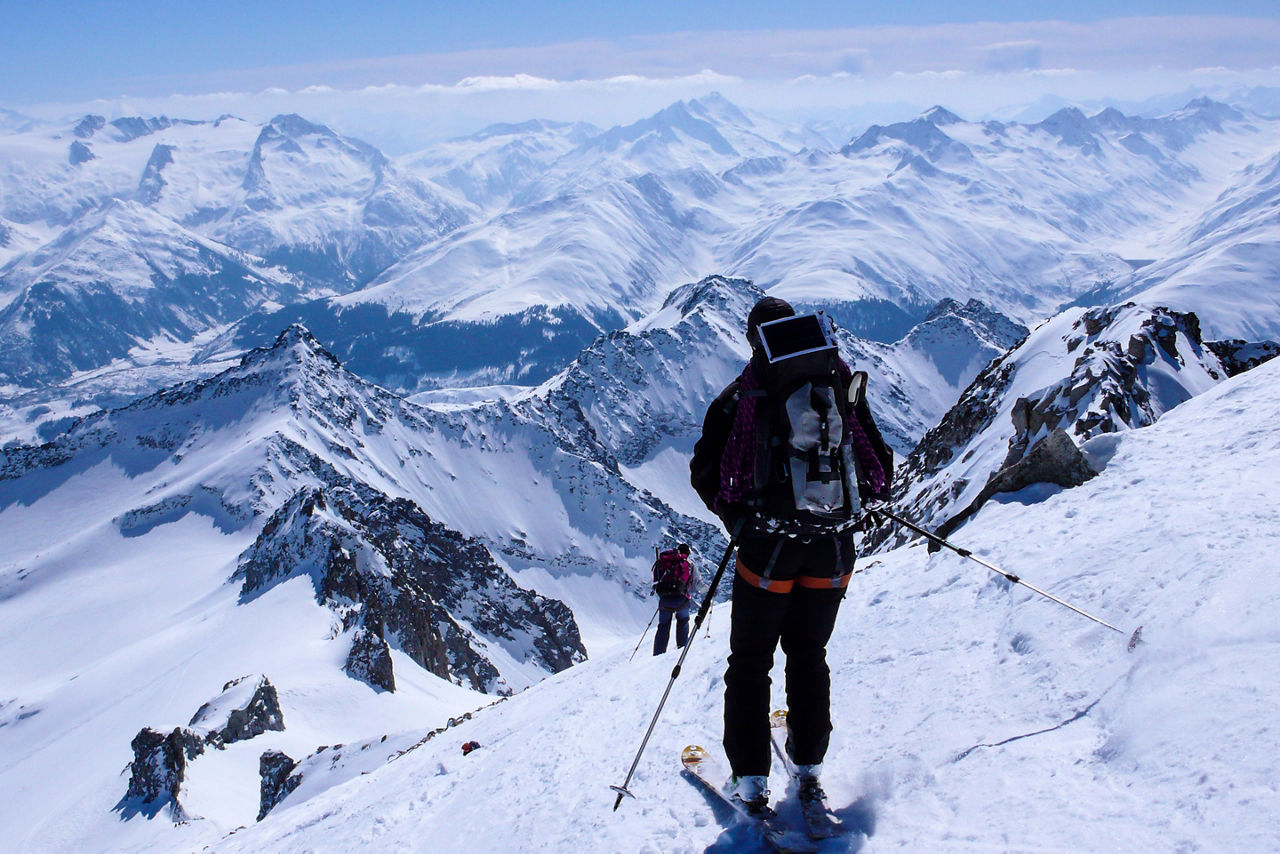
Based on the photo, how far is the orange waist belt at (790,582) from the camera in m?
7.04

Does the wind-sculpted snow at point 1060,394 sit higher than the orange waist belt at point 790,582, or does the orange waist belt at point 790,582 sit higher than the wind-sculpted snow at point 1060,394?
the orange waist belt at point 790,582

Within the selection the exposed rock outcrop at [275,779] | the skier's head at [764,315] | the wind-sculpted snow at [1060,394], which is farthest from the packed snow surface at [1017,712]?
the exposed rock outcrop at [275,779]

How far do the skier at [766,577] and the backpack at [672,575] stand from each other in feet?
39.4

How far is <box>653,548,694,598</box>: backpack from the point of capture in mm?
20078

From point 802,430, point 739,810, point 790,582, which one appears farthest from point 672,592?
point 802,430

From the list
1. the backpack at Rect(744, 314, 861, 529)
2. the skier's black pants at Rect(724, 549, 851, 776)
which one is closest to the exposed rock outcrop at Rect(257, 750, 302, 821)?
the skier's black pants at Rect(724, 549, 851, 776)

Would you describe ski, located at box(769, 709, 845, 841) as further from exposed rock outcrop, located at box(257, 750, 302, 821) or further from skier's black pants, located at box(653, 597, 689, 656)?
exposed rock outcrop, located at box(257, 750, 302, 821)

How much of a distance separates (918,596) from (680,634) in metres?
8.90

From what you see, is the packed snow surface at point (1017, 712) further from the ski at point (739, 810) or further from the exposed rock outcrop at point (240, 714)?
the exposed rock outcrop at point (240, 714)

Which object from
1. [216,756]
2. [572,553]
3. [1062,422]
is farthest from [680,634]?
[572,553]

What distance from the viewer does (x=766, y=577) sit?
704 centimetres

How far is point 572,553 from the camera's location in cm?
17162

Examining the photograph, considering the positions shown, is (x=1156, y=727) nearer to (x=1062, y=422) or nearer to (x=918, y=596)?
(x=918, y=596)

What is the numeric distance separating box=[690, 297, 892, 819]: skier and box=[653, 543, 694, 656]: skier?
35.8 feet
